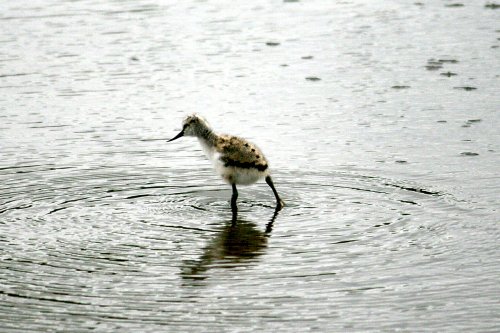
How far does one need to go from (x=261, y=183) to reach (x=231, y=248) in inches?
87.7

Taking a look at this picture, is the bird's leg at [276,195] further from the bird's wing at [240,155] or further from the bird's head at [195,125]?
the bird's head at [195,125]

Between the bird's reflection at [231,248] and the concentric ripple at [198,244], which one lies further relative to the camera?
the bird's reflection at [231,248]

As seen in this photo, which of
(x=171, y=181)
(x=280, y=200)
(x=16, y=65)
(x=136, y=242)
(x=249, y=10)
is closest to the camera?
(x=136, y=242)

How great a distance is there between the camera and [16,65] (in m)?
15.0

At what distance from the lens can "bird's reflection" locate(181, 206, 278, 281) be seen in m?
8.24

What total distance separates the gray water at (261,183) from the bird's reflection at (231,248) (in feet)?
0.09

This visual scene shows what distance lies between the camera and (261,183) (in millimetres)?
10953

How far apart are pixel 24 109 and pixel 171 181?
11.0ft

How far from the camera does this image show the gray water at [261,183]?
7531 mm

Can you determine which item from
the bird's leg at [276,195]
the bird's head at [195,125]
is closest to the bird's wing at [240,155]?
the bird's leg at [276,195]

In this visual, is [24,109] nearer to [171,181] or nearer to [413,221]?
[171,181]

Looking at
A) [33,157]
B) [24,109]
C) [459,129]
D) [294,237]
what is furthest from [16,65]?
[294,237]

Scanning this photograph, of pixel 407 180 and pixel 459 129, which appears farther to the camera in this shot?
pixel 459 129

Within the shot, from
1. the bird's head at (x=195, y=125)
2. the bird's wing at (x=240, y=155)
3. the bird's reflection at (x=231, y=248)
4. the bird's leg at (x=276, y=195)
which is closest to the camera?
the bird's reflection at (x=231, y=248)
